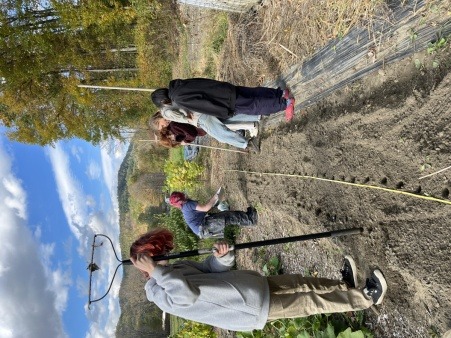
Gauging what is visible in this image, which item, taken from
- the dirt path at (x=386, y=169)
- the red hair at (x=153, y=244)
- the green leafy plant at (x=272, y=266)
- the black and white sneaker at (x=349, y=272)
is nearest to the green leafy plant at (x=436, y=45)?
the dirt path at (x=386, y=169)

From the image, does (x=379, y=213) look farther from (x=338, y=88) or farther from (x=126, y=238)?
(x=126, y=238)

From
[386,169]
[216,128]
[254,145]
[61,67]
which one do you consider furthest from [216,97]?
[61,67]

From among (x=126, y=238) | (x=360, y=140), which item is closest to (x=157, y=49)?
(x=360, y=140)

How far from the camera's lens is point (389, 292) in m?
3.38

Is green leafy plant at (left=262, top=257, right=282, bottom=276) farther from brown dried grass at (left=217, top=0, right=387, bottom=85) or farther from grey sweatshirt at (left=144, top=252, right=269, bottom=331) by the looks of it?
brown dried grass at (left=217, top=0, right=387, bottom=85)

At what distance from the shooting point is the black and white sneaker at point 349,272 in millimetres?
3756

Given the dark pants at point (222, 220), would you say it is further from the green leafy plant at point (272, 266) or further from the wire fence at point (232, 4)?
the wire fence at point (232, 4)

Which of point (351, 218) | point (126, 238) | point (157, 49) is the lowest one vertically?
point (351, 218)

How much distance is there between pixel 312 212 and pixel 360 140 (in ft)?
4.08

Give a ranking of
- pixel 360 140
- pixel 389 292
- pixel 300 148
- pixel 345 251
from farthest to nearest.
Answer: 1. pixel 300 148
2. pixel 345 251
3. pixel 360 140
4. pixel 389 292

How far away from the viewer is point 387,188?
3.30m

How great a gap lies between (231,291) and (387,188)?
1607mm

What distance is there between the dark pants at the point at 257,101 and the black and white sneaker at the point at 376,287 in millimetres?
2242

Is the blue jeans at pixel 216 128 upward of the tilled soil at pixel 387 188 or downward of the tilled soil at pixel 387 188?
upward
